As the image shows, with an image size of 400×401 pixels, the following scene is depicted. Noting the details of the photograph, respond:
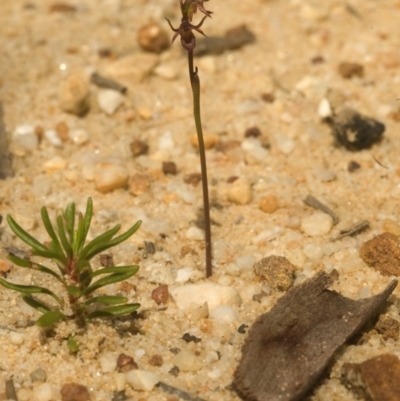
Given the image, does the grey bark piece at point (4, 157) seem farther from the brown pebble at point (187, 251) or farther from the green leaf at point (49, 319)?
the green leaf at point (49, 319)

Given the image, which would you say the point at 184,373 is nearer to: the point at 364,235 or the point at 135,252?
the point at 135,252

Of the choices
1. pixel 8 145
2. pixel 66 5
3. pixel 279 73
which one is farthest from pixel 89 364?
pixel 66 5

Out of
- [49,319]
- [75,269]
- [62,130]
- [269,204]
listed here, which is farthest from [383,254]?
[62,130]

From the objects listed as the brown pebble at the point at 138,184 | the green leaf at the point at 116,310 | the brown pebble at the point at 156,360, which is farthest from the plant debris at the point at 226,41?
the brown pebble at the point at 156,360

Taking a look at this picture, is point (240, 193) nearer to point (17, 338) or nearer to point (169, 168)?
point (169, 168)

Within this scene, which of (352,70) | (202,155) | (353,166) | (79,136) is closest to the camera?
(202,155)

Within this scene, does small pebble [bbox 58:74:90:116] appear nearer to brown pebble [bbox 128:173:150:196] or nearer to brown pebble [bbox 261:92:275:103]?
brown pebble [bbox 128:173:150:196]
